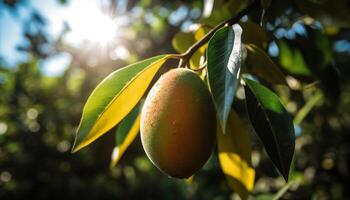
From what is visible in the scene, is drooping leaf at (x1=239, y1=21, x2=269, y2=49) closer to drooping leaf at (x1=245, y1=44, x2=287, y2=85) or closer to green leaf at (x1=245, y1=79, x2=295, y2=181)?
drooping leaf at (x1=245, y1=44, x2=287, y2=85)

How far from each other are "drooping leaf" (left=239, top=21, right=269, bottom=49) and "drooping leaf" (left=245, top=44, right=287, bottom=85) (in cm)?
4

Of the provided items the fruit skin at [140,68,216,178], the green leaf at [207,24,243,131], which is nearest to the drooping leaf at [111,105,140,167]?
the fruit skin at [140,68,216,178]

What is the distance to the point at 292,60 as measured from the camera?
5.02 ft

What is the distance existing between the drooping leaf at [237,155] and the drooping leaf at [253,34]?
0.69 ft

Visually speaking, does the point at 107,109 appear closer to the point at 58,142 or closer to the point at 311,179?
the point at 311,179

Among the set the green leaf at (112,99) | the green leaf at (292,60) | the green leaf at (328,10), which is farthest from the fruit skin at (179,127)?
the green leaf at (292,60)

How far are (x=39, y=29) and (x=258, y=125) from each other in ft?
11.9

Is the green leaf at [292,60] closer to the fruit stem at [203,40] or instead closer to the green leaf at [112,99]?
the fruit stem at [203,40]

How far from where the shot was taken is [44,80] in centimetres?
484

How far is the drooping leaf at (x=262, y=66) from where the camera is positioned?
109 centimetres

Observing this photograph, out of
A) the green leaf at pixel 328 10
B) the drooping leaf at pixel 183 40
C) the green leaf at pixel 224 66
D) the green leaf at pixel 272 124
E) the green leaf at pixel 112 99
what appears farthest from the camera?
the drooping leaf at pixel 183 40

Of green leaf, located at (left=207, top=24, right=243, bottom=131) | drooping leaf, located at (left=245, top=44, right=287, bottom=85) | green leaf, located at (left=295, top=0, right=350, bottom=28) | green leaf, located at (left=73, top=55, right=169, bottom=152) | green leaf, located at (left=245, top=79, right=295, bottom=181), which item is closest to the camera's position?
green leaf, located at (left=207, top=24, right=243, bottom=131)

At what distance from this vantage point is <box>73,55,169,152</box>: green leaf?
0.98 meters

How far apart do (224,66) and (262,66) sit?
0.37 m
